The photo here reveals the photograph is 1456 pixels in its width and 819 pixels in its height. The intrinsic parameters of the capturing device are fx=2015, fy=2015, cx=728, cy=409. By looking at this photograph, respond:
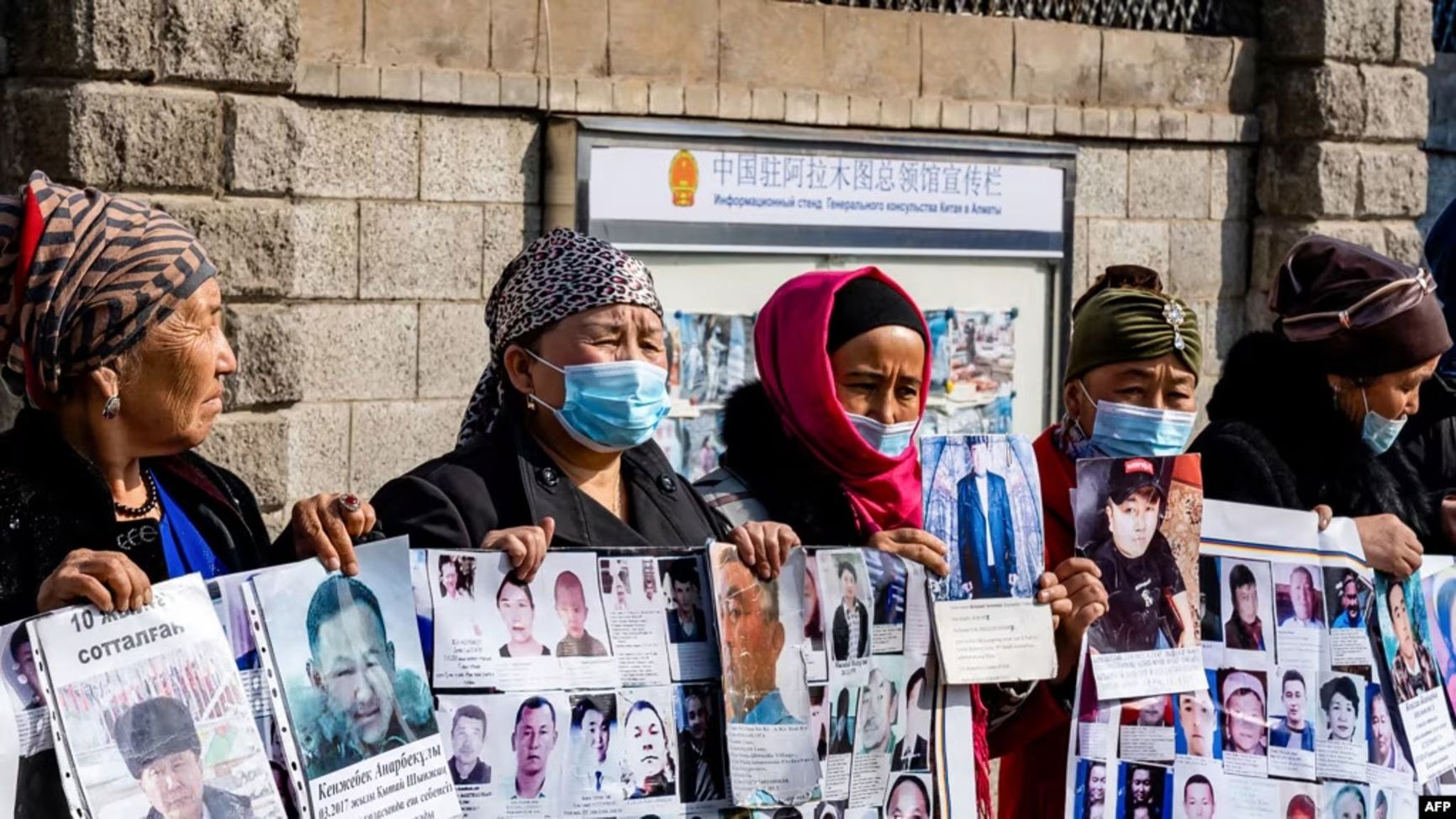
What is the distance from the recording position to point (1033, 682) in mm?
3602

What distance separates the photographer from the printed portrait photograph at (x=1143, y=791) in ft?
12.2

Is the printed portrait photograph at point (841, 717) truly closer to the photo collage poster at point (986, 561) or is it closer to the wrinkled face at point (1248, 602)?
the photo collage poster at point (986, 561)

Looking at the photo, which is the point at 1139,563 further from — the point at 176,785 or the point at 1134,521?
the point at 176,785

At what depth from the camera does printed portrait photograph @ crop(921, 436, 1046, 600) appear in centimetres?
353

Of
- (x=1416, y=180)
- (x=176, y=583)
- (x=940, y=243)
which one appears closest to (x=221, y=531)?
(x=176, y=583)

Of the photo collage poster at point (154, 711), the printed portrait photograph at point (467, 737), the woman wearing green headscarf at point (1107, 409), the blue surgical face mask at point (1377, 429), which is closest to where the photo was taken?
the photo collage poster at point (154, 711)

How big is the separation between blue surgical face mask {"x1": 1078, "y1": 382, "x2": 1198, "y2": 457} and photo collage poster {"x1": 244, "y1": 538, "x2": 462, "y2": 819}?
1591 millimetres

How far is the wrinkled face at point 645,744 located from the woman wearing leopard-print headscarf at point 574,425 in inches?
12.9

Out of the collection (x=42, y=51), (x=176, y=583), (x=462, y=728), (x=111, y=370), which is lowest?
(x=462, y=728)

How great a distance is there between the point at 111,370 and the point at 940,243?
5.89 meters

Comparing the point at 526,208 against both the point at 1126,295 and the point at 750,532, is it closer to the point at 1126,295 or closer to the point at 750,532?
the point at 1126,295

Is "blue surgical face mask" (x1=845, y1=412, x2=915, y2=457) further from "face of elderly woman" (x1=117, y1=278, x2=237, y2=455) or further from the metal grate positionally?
the metal grate

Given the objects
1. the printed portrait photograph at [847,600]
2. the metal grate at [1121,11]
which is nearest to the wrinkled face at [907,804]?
the printed portrait photograph at [847,600]

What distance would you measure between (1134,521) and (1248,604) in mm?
335
